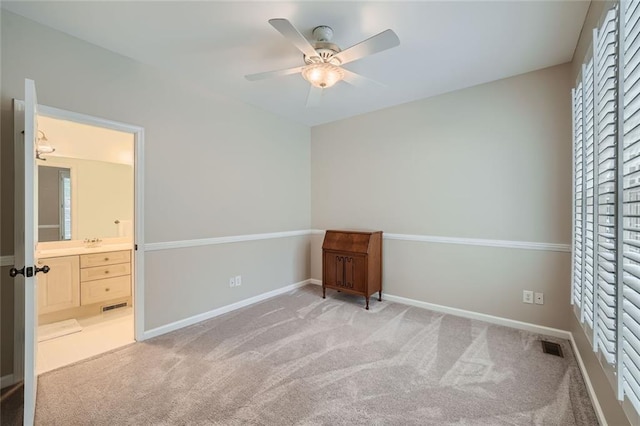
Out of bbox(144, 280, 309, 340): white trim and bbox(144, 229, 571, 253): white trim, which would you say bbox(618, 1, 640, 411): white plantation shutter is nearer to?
bbox(144, 229, 571, 253): white trim

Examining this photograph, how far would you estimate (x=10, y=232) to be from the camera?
2010 millimetres

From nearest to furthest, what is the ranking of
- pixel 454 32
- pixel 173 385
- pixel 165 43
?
pixel 173 385
pixel 454 32
pixel 165 43

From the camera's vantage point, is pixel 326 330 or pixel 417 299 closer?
pixel 326 330

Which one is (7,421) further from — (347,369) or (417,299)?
(417,299)

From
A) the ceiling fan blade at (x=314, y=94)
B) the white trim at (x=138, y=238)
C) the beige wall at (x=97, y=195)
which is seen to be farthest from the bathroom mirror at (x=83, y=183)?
the ceiling fan blade at (x=314, y=94)

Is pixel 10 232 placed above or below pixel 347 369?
above

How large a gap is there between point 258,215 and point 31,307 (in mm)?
2401

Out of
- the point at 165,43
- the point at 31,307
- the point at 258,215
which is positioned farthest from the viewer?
the point at 258,215

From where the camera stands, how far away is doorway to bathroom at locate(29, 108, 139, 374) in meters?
2.97

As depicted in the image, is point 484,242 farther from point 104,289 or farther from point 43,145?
point 43,145

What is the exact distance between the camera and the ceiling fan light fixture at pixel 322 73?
2.14 meters

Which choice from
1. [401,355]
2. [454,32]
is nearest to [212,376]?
[401,355]

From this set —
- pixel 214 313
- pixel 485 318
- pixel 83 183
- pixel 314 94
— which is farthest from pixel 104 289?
pixel 485 318

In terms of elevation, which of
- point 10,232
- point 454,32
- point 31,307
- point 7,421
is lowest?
point 7,421
